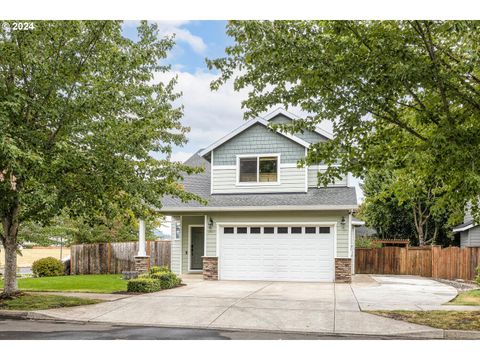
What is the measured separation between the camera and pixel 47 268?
789 inches

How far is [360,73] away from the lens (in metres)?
7.73

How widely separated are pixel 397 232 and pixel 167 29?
22009mm

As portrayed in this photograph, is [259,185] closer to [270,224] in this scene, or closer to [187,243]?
[270,224]

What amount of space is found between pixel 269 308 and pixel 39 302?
4.86 m

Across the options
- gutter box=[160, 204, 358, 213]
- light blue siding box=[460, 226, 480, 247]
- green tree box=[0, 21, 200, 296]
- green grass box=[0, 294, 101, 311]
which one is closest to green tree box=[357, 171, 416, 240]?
light blue siding box=[460, 226, 480, 247]

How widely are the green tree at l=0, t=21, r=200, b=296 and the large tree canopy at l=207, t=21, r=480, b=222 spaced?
2.25 meters

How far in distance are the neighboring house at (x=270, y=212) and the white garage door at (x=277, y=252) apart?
3cm

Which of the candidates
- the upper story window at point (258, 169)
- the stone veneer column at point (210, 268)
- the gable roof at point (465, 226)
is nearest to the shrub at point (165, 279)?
the stone veneer column at point (210, 268)

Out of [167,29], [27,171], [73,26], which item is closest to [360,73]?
[167,29]

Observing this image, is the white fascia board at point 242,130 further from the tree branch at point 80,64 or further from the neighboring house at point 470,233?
the neighboring house at point 470,233

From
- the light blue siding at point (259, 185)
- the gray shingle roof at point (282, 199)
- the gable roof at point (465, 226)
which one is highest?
the light blue siding at point (259, 185)

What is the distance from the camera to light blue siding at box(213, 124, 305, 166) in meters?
18.1

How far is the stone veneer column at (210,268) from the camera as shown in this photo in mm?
17578

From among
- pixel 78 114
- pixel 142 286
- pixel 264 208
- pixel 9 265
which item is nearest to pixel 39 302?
pixel 9 265
